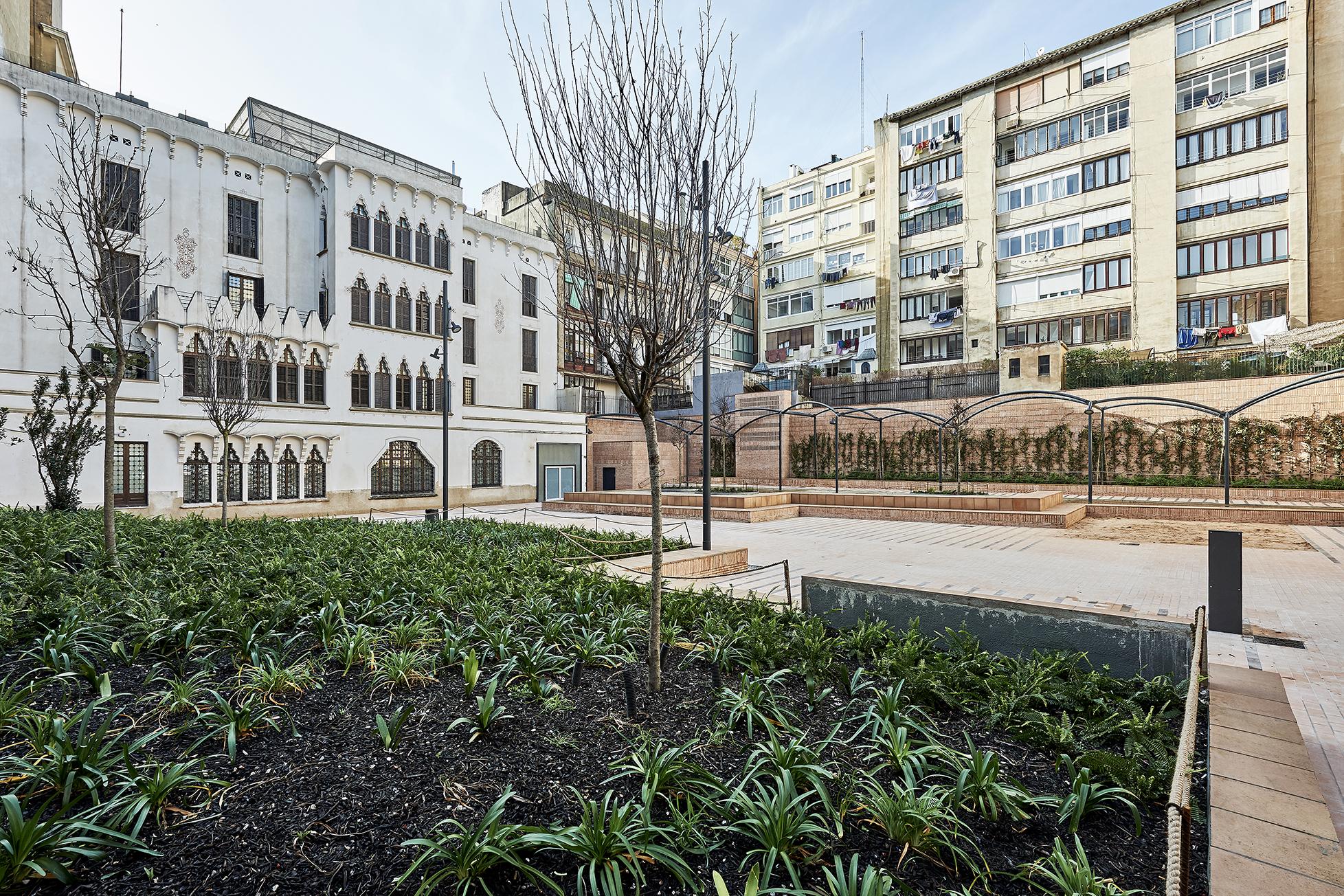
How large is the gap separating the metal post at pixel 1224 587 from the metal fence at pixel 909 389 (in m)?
21.8

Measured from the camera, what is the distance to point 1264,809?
2.45m

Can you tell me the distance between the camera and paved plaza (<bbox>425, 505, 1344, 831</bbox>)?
18.0 feet

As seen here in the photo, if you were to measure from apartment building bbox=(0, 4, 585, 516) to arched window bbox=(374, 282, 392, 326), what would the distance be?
7cm

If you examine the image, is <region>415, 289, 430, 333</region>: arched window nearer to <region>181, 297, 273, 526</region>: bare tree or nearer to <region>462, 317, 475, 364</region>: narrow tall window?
<region>462, 317, 475, 364</region>: narrow tall window

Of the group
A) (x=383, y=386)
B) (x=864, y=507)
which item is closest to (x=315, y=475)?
(x=383, y=386)

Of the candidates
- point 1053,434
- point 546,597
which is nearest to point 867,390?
point 1053,434

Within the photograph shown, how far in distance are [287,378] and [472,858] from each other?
2690cm

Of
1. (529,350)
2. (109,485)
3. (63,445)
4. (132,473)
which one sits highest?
(529,350)

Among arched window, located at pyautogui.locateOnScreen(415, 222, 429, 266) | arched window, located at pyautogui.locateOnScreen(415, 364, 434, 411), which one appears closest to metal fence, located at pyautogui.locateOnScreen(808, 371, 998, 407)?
arched window, located at pyautogui.locateOnScreen(415, 364, 434, 411)

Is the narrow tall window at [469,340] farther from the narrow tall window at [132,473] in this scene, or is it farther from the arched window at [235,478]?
the narrow tall window at [132,473]

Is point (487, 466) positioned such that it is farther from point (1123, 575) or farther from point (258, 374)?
point (1123, 575)

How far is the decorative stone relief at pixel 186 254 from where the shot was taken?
23.2m

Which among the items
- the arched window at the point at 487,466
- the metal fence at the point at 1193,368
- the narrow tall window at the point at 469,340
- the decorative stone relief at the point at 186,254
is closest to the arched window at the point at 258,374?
the decorative stone relief at the point at 186,254

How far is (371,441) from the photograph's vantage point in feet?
87.9
